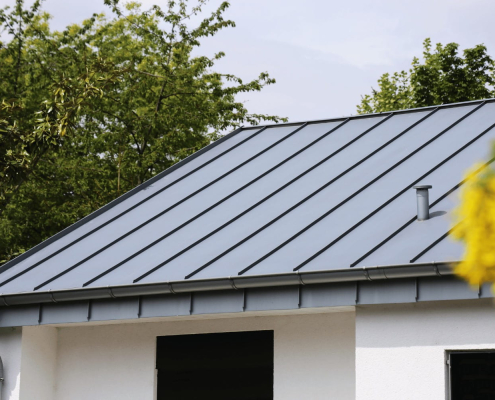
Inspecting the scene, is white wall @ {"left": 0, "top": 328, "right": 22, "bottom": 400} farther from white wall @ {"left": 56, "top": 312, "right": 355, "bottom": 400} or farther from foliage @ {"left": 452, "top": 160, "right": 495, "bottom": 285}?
foliage @ {"left": 452, "top": 160, "right": 495, "bottom": 285}

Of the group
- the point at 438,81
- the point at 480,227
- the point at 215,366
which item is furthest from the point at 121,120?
the point at 480,227

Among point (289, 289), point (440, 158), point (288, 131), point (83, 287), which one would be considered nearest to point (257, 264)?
point (289, 289)

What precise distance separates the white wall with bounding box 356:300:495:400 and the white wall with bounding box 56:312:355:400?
0.77 meters

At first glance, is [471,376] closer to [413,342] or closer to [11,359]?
[413,342]

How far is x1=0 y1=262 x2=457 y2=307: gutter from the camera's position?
22.8ft

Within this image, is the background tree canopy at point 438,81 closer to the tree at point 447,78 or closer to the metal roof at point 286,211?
the tree at point 447,78

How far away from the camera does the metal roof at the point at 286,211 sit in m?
8.12

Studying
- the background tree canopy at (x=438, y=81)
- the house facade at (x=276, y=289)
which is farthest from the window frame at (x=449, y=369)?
the background tree canopy at (x=438, y=81)

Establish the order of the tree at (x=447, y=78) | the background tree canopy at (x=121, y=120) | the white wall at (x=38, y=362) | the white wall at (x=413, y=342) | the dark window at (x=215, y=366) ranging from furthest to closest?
the tree at (x=447, y=78) < the background tree canopy at (x=121, y=120) < the white wall at (x=38, y=362) < the dark window at (x=215, y=366) < the white wall at (x=413, y=342)

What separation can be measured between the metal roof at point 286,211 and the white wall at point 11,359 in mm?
506

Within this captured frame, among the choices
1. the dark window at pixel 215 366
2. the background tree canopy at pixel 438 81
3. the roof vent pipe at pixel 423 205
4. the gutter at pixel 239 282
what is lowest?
the dark window at pixel 215 366

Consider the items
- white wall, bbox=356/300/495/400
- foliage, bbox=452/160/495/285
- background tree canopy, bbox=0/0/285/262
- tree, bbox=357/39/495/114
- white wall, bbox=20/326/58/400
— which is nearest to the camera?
foliage, bbox=452/160/495/285

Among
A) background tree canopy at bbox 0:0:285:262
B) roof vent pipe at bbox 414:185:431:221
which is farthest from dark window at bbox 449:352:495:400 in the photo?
background tree canopy at bbox 0:0:285:262

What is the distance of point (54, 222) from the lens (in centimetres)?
2453
